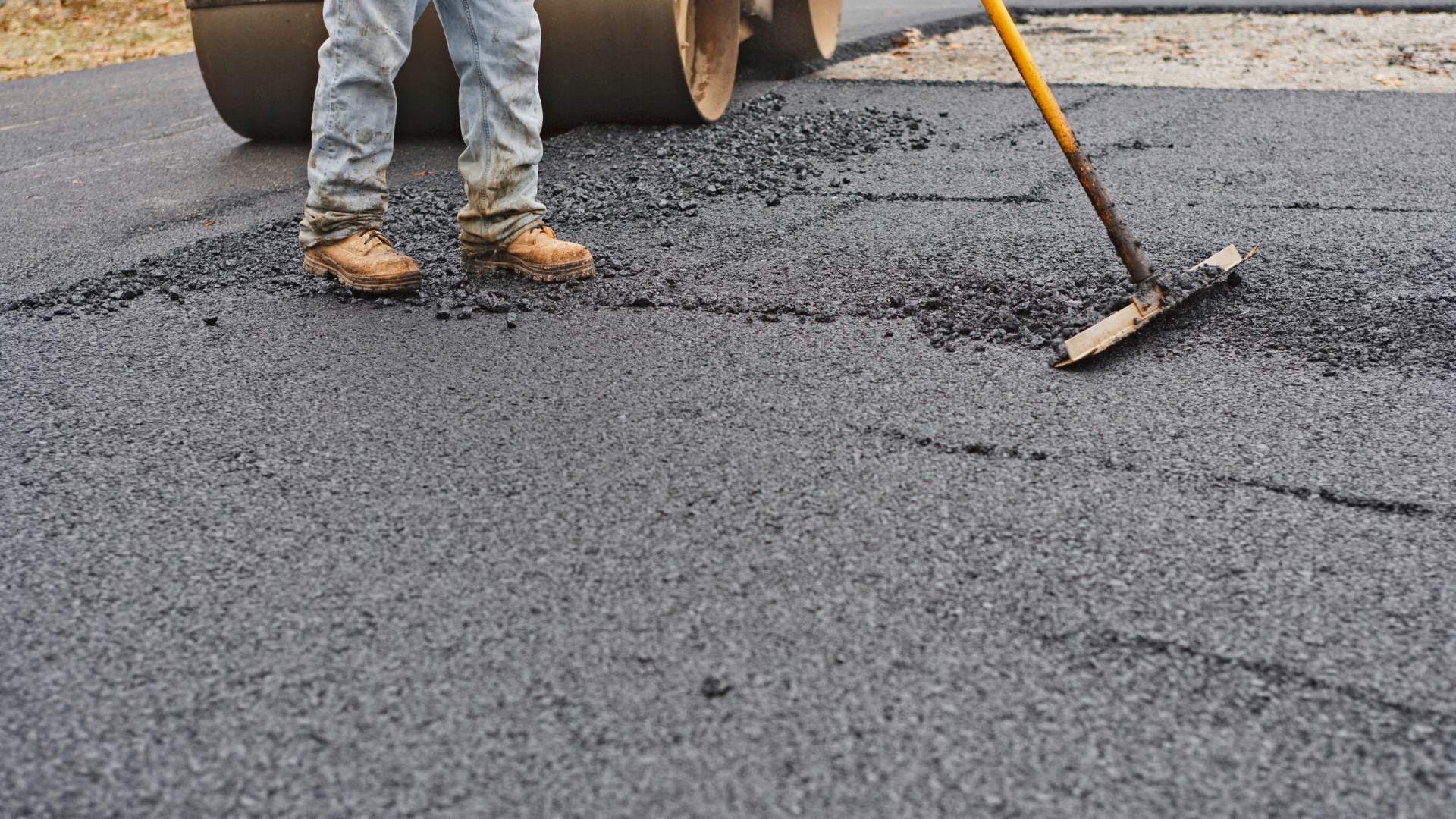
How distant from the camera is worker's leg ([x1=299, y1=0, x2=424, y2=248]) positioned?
2.60 metres

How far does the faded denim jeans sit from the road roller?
62.2 inches

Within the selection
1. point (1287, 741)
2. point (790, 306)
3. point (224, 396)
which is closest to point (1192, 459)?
point (1287, 741)

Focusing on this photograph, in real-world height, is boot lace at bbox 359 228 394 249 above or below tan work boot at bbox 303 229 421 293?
above

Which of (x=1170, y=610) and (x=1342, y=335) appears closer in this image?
(x=1170, y=610)

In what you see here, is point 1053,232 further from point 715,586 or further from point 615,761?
point 615,761

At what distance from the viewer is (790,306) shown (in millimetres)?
2590

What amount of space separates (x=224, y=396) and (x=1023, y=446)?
1595 millimetres

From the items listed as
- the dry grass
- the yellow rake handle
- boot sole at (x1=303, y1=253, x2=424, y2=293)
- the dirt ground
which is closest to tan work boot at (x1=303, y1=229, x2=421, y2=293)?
boot sole at (x1=303, y1=253, x2=424, y2=293)

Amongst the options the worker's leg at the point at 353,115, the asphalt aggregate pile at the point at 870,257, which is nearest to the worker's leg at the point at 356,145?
the worker's leg at the point at 353,115

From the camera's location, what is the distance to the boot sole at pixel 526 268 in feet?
9.27

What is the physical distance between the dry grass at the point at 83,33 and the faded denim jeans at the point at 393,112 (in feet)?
21.2

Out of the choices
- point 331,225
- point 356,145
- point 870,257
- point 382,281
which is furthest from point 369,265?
point 870,257

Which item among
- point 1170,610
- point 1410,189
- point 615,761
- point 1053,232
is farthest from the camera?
point 1410,189

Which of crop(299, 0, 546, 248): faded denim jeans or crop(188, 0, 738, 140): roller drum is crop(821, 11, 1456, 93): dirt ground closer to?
crop(188, 0, 738, 140): roller drum
